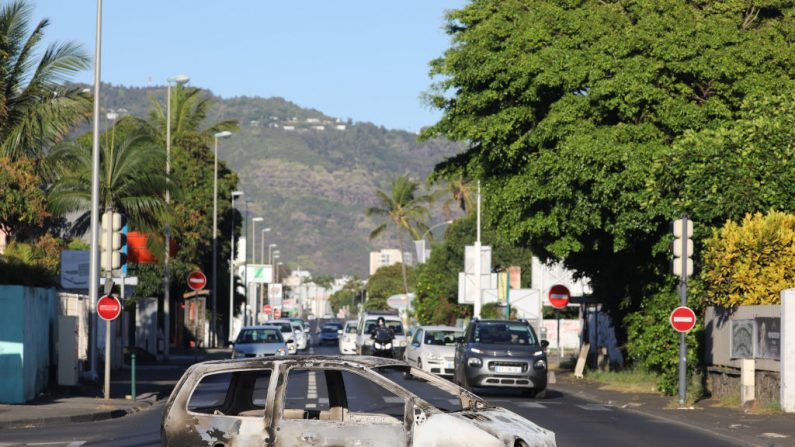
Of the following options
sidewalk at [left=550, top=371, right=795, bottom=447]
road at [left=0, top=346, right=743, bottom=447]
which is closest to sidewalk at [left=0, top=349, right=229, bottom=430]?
road at [left=0, top=346, right=743, bottom=447]

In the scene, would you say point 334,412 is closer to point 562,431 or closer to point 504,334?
point 562,431

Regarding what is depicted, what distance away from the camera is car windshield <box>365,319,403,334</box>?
52.6 m

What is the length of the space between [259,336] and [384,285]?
12870 centimetres

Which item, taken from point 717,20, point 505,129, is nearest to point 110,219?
point 505,129

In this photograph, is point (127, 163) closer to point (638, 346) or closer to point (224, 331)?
point (638, 346)

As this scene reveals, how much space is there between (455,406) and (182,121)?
6048cm

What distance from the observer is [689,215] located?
95.6 feet

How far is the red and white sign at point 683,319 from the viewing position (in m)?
26.2

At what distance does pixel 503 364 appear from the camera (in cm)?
2914

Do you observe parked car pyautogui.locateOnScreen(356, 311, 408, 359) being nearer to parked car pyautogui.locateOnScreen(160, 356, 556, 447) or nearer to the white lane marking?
the white lane marking

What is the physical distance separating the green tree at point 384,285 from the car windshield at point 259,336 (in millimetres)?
121857

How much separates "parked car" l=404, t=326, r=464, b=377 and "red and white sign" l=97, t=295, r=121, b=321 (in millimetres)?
10830

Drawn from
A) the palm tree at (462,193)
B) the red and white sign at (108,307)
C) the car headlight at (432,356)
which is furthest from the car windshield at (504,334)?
the palm tree at (462,193)

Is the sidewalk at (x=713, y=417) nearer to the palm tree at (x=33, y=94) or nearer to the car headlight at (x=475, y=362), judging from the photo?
the car headlight at (x=475, y=362)
